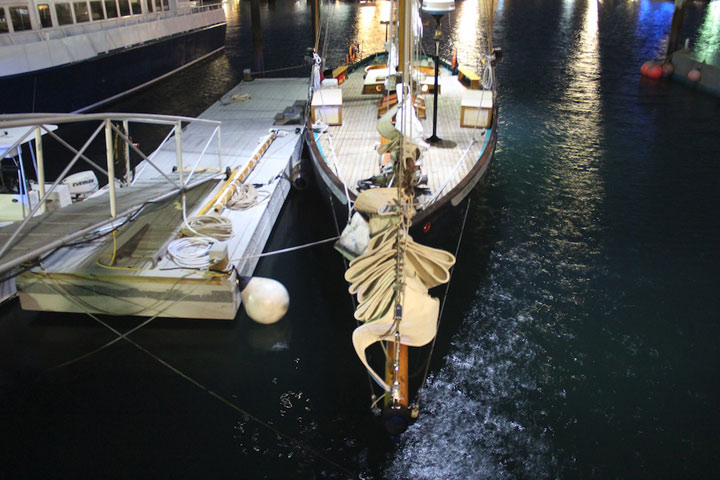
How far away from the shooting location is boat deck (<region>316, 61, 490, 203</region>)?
10.2m

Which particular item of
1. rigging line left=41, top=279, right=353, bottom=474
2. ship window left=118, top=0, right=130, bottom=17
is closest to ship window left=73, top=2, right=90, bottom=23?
ship window left=118, top=0, right=130, bottom=17

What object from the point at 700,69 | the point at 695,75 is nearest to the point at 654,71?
the point at 700,69

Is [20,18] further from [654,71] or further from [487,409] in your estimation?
[654,71]

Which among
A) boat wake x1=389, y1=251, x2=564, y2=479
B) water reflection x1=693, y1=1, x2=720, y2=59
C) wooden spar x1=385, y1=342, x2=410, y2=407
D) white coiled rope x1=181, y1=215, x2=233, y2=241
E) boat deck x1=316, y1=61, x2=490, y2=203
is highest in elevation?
water reflection x1=693, y1=1, x2=720, y2=59

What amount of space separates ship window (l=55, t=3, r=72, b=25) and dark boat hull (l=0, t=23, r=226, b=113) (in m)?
2.00

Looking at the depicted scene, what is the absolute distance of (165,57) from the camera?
2770 cm

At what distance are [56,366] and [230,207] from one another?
179 inches

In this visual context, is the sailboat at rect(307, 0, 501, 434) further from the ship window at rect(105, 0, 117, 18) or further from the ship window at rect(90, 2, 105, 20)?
the ship window at rect(105, 0, 117, 18)

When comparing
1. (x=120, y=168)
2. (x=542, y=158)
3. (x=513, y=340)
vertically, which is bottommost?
(x=513, y=340)

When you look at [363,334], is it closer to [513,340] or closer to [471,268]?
[513,340]

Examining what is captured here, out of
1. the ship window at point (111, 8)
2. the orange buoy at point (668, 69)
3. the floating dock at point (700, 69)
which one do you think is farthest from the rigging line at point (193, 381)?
the orange buoy at point (668, 69)

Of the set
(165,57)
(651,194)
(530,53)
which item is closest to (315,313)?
(651,194)

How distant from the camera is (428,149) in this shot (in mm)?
10625

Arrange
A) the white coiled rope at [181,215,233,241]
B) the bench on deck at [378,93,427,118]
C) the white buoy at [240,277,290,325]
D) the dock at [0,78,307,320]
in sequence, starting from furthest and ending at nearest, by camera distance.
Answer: the bench on deck at [378,93,427,118] < the white coiled rope at [181,215,233,241] < the dock at [0,78,307,320] < the white buoy at [240,277,290,325]
